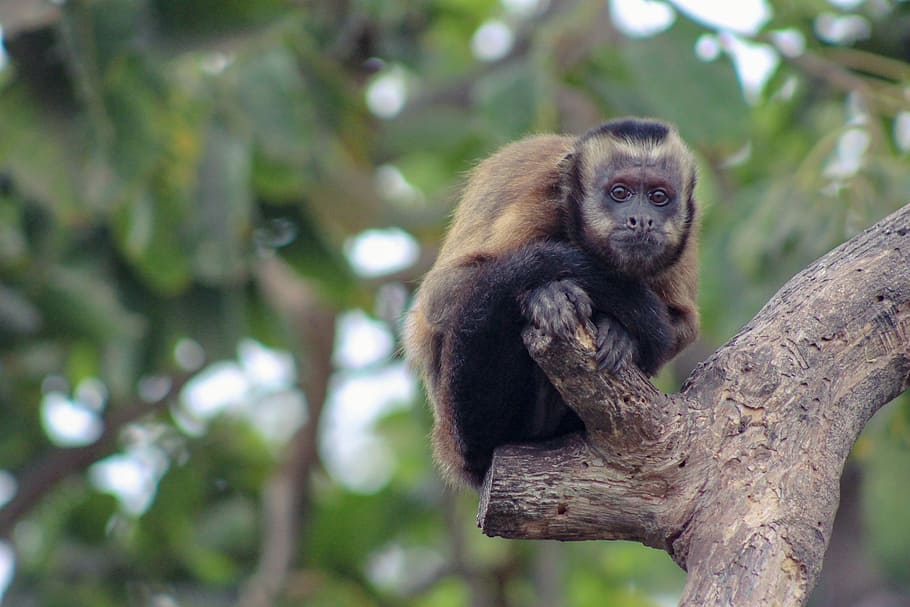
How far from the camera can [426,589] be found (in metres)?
9.05

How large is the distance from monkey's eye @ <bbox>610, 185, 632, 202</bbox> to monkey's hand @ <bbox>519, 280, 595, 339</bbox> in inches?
28.5

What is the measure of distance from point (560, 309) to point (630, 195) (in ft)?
3.11

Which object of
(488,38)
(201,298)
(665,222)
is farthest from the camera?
(488,38)

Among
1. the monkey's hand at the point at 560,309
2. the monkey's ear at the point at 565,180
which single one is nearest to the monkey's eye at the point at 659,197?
the monkey's ear at the point at 565,180

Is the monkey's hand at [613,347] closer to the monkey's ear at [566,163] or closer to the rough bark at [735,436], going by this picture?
the rough bark at [735,436]

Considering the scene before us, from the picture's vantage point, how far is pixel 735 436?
10.6ft

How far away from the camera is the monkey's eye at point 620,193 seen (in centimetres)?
397

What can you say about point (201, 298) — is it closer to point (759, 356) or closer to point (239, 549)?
point (239, 549)

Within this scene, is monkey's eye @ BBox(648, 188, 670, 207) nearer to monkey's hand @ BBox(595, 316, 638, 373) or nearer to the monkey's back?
the monkey's back

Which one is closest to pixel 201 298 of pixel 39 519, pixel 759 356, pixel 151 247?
pixel 151 247

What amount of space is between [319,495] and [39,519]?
2.08 m

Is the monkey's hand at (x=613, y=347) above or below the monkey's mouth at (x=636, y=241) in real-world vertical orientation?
above

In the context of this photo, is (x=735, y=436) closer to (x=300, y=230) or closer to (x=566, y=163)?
(x=566, y=163)

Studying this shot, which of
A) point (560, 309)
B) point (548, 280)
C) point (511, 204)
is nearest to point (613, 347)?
point (560, 309)
